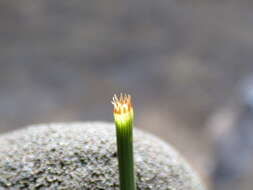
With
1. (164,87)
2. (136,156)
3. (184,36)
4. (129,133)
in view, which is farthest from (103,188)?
(184,36)

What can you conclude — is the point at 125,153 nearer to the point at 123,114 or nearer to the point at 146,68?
the point at 123,114

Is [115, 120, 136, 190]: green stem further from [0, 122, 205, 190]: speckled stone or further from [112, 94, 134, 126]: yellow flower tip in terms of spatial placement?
[0, 122, 205, 190]: speckled stone

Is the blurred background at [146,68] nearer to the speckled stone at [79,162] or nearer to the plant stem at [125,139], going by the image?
the speckled stone at [79,162]

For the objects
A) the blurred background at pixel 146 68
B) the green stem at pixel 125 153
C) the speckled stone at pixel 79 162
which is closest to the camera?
the green stem at pixel 125 153

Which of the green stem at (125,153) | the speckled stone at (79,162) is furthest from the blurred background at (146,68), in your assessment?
the green stem at (125,153)

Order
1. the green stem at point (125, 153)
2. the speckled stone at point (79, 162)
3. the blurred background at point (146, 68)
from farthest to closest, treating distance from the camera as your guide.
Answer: the blurred background at point (146, 68)
the speckled stone at point (79, 162)
the green stem at point (125, 153)

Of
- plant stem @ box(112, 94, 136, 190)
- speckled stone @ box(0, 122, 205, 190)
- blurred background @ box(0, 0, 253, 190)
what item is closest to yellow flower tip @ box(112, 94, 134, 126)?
plant stem @ box(112, 94, 136, 190)
